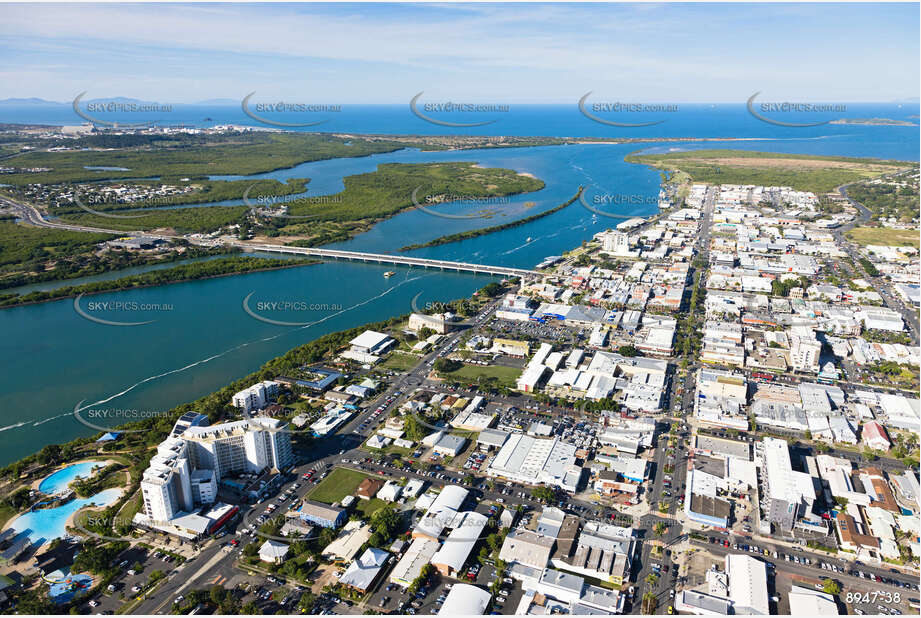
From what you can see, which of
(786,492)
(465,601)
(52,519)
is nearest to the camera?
(465,601)

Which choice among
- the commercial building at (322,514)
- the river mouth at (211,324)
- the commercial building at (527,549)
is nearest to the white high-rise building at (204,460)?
the commercial building at (322,514)

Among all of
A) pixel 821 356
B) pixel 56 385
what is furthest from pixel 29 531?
pixel 821 356

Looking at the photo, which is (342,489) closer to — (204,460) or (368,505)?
(368,505)

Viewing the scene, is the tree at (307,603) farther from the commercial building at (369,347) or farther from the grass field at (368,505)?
the commercial building at (369,347)

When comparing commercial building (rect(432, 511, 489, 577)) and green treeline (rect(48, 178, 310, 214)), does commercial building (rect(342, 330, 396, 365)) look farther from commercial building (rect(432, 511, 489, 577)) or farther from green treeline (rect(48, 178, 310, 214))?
green treeline (rect(48, 178, 310, 214))

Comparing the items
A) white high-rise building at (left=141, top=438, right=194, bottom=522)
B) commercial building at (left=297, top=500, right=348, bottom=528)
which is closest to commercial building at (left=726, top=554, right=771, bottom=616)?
commercial building at (left=297, top=500, right=348, bottom=528)

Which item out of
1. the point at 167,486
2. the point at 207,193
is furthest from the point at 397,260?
the point at 207,193

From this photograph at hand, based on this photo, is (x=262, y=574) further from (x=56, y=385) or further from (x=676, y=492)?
(x=56, y=385)
